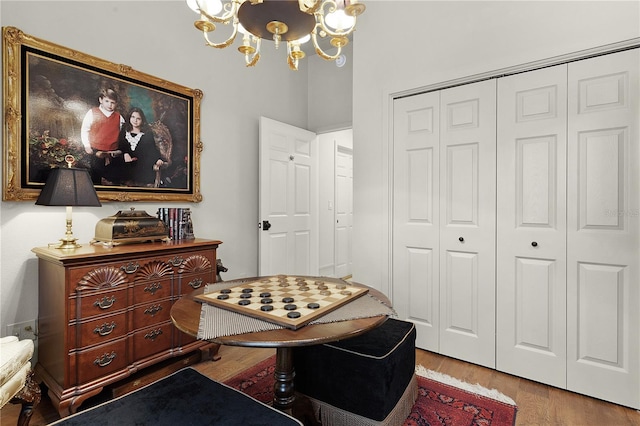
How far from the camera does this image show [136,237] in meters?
2.29

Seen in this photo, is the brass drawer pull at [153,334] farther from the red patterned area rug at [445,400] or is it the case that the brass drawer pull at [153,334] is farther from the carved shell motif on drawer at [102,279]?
the red patterned area rug at [445,400]

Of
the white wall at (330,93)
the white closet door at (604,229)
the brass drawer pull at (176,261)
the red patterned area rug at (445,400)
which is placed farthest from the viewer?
the white wall at (330,93)

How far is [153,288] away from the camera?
87.4 inches

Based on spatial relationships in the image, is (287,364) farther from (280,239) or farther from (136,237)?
(280,239)

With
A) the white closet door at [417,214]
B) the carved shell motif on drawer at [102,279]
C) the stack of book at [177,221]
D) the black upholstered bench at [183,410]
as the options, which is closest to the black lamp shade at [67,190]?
the carved shell motif on drawer at [102,279]

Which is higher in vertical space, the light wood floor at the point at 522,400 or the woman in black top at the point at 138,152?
the woman in black top at the point at 138,152

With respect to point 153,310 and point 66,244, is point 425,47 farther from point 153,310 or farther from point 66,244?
point 66,244

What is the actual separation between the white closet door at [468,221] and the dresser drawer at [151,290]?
203 centimetres

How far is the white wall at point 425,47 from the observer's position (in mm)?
2066

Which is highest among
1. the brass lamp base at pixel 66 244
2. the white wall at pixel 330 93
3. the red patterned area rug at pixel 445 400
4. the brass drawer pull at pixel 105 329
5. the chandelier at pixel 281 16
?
the white wall at pixel 330 93

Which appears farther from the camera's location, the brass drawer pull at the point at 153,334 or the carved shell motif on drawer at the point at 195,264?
the carved shell motif on drawer at the point at 195,264

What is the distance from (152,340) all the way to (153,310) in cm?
20

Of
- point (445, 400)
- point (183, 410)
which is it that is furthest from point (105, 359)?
point (445, 400)

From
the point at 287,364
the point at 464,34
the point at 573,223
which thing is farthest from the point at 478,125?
the point at 287,364
